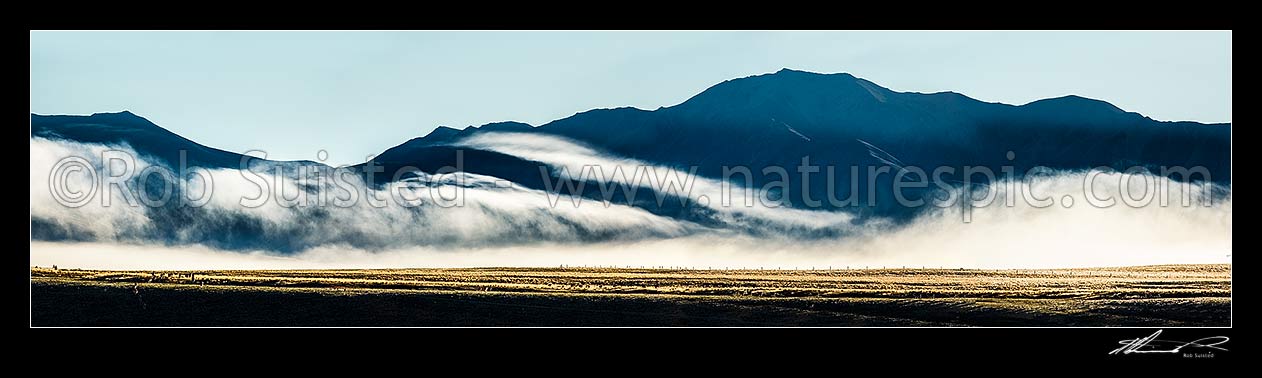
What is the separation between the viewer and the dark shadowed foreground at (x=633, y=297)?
11672mm

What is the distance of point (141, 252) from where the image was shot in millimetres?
12000
